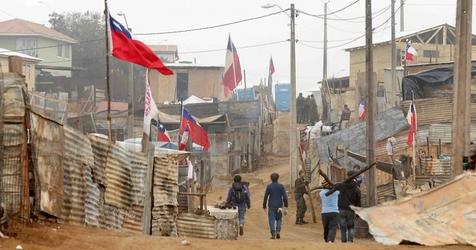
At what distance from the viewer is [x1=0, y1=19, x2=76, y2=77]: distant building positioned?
64000 millimetres

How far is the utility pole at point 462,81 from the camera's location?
1656 centimetres

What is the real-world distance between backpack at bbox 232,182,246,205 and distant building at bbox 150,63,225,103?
130ft

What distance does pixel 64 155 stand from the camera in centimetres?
1251

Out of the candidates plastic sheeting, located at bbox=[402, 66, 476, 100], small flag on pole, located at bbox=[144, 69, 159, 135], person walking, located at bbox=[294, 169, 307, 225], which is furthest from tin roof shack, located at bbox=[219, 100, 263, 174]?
small flag on pole, located at bbox=[144, 69, 159, 135]

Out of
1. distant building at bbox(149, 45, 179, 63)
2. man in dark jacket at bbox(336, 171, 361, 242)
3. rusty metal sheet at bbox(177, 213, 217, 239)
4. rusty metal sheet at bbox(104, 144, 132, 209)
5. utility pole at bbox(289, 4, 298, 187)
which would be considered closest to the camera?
rusty metal sheet at bbox(104, 144, 132, 209)

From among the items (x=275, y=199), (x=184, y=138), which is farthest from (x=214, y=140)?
(x=275, y=199)

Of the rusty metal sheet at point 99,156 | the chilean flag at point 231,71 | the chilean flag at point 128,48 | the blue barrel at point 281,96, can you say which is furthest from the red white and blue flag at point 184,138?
the blue barrel at point 281,96

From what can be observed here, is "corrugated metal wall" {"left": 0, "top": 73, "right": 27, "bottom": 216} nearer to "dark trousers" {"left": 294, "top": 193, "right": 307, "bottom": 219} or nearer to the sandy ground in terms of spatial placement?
the sandy ground

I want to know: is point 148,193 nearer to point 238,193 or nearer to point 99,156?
point 99,156

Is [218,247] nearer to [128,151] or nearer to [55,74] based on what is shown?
[128,151]

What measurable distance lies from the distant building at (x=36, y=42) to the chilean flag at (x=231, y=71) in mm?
31832

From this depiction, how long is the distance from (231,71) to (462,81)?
57.8 feet

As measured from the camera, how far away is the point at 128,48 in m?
15.5

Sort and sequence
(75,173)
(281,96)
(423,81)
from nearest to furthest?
(75,173)
(423,81)
(281,96)
